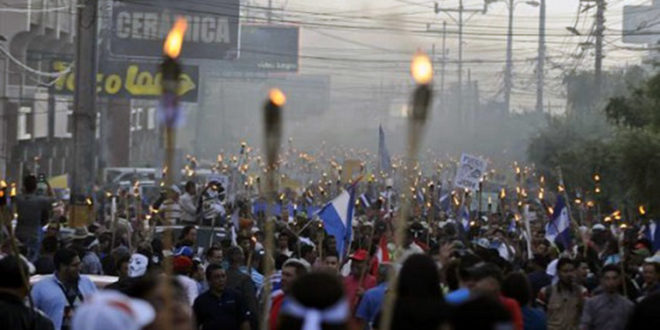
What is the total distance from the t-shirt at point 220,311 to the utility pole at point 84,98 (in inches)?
573

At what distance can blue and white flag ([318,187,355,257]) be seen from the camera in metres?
17.6

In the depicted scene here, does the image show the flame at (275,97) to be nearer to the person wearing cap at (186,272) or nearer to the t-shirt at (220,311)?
the t-shirt at (220,311)

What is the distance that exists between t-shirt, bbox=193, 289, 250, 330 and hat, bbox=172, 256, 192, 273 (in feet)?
3.15

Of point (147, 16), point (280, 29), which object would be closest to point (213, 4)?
point (147, 16)

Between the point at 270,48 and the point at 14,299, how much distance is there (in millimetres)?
78257

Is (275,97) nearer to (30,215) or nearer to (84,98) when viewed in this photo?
(30,215)

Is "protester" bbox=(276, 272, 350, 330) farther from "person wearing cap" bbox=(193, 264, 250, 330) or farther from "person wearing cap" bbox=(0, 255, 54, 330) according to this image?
"person wearing cap" bbox=(193, 264, 250, 330)

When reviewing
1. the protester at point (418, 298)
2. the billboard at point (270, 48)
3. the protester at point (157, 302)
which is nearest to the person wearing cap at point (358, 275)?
the protester at point (418, 298)

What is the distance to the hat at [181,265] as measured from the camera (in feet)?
43.1

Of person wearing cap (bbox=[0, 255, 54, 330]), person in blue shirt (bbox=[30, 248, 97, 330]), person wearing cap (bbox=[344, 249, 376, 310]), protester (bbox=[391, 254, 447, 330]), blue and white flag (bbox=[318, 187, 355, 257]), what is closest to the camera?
protester (bbox=[391, 254, 447, 330])

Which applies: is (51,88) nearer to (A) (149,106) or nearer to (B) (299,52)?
(A) (149,106)

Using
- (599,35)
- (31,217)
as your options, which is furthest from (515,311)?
(599,35)

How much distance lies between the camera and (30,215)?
61.2 ft

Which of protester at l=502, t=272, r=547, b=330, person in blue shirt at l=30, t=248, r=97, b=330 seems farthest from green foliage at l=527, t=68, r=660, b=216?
protester at l=502, t=272, r=547, b=330
